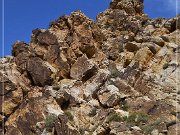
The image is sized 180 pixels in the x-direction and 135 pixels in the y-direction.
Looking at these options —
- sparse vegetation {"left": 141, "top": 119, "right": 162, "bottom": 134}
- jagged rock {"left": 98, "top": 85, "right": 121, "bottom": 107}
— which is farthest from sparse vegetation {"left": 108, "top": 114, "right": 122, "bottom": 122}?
jagged rock {"left": 98, "top": 85, "right": 121, "bottom": 107}

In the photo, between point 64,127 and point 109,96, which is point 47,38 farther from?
point 64,127

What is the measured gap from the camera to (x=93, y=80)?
3553cm

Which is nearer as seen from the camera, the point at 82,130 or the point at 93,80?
the point at 82,130

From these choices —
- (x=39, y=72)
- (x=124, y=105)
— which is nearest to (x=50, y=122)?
(x=124, y=105)

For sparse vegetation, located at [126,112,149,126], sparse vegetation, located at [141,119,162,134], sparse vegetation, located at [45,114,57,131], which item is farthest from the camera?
sparse vegetation, located at [45,114,57,131]

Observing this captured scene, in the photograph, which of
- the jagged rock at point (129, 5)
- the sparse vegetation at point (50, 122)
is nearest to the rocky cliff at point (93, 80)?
the sparse vegetation at point (50, 122)

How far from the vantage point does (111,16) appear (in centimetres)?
4688

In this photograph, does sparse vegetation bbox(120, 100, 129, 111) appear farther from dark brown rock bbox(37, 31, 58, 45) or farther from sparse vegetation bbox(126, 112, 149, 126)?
dark brown rock bbox(37, 31, 58, 45)

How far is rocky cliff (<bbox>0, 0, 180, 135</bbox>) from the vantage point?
95.8 feet

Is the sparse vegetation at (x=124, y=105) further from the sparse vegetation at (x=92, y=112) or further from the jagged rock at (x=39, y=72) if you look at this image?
the jagged rock at (x=39, y=72)

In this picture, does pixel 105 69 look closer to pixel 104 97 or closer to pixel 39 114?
pixel 104 97

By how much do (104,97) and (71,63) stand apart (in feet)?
22.9

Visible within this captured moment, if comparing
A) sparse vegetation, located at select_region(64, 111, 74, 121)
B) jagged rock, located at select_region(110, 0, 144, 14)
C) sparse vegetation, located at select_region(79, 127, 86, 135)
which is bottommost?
sparse vegetation, located at select_region(79, 127, 86, 135)

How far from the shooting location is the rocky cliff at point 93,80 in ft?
95.8
